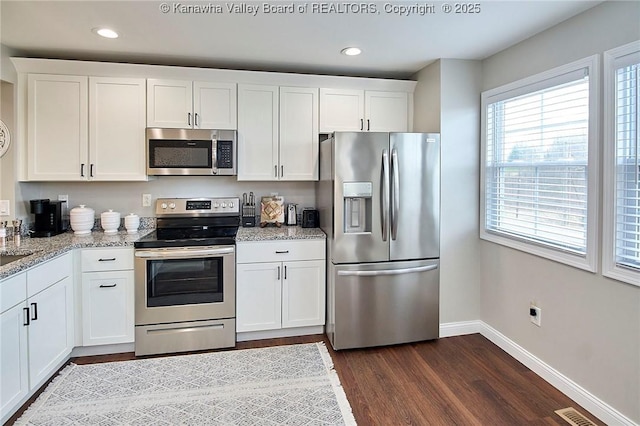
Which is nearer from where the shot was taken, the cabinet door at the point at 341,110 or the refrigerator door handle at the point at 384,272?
the refrigerator door handle at the point at 384,272

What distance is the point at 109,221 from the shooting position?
3094 mm

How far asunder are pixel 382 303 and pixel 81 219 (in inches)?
101

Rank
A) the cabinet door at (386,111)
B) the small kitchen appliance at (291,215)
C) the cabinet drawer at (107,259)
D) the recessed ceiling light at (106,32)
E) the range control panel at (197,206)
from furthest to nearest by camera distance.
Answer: the small kitchen appliance at (291,215)
the cabinet door at (386,111)
the range control panel at (197,206)
the cabinet drawer at (107,259)
the recessed ceiling light at (106,32)

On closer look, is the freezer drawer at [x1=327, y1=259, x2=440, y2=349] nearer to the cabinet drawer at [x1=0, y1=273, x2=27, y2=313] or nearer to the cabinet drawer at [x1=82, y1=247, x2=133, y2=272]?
the cabinet drawer at [x1=82, y1=247, x2=133, y2=272]

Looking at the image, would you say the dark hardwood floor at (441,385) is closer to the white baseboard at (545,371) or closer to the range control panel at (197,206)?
the white baseboard at (545,371)

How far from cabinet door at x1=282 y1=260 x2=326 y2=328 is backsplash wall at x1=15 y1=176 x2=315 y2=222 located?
87 cm

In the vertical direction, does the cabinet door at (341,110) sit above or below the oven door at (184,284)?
above

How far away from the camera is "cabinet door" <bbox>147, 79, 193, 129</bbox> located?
3.08 meters

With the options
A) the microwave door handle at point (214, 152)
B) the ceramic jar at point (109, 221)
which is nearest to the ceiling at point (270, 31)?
the microwave door handle at point (214, 152)

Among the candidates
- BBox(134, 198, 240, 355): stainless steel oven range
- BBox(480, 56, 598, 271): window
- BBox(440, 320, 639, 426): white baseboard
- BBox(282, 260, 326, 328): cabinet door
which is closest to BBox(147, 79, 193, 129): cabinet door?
BBox(134, 198, 240, 355): stainless steel oven range

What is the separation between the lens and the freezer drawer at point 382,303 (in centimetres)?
293

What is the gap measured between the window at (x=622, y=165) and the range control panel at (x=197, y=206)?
2824mm

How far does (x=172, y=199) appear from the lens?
338cm

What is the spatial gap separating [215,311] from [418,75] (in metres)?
2.81
